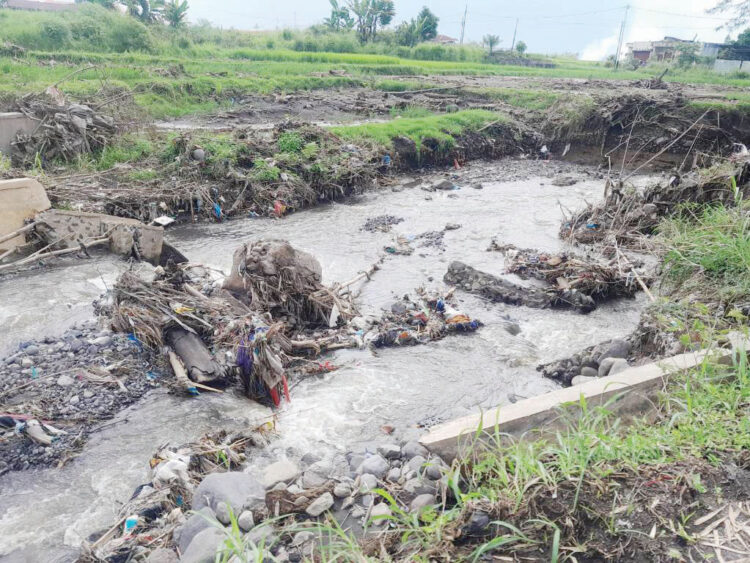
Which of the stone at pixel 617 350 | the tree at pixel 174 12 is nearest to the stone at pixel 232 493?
the stone at pixel 617 350

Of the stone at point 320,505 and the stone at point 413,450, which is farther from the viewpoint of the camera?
the stone at point 413,450

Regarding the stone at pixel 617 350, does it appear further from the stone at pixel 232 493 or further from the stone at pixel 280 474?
the stone at pixel 232 493

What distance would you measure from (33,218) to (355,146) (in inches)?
296

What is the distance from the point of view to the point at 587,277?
703cm

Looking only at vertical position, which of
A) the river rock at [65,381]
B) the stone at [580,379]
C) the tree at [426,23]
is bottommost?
the river rock at [65,381]

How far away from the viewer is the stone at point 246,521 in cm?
262

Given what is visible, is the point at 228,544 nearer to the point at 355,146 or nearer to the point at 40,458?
the point at 40,458

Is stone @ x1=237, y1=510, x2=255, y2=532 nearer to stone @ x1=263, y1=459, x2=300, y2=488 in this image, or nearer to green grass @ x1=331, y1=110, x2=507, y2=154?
stone @ x1=263, y1=459, x2=300, y2=488

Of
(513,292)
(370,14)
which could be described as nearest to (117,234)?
(513,292)

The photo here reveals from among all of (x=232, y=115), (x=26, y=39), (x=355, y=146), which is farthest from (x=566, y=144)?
(x=26, y=39)

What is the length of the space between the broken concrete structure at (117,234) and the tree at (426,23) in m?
38.2

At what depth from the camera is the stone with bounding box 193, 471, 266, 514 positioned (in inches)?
110

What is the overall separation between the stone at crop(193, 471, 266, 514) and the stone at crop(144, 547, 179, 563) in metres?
0.25

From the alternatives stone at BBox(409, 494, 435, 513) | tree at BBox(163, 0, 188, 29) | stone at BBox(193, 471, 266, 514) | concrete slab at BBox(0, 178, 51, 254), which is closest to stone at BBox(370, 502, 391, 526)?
stone at BBox(409, 494, 435, 513)
